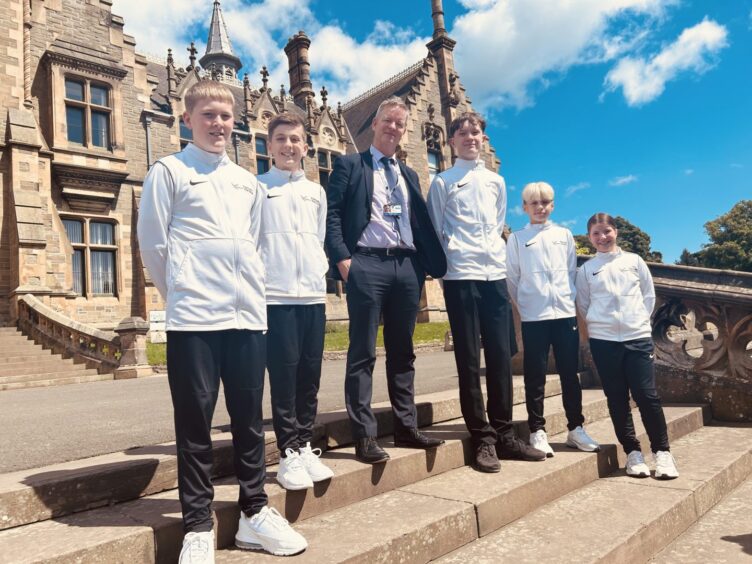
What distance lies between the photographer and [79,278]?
1673 cm

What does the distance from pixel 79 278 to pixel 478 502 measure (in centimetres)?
1721

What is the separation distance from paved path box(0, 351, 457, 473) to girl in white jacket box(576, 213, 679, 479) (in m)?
2.13

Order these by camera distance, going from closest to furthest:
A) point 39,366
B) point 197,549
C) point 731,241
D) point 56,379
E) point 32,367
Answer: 1. point 197,549
2. point 56,379
3. point 32,367
4. point 39,366
5. point 731,241

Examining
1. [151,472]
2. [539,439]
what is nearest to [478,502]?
[539,439]

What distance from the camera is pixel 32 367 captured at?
10.6 meters

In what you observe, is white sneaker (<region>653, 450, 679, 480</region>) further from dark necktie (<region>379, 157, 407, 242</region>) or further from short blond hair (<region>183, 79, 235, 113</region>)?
short blond hair (<region>183, 79, 235, 113</region>)

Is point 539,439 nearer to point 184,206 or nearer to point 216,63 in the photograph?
point 184,206

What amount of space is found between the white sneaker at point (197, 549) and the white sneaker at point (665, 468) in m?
2.90

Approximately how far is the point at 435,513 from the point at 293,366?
1.02 meters

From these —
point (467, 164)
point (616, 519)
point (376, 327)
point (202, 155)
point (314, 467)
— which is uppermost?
point (467, 164)

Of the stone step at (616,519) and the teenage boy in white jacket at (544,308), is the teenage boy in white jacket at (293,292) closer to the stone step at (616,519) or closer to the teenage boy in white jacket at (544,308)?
the stone step at (616,519)

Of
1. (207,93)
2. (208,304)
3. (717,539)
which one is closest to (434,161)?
(717,539)

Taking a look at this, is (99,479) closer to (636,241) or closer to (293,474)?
(293,474)

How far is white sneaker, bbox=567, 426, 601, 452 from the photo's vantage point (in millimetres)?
3705
